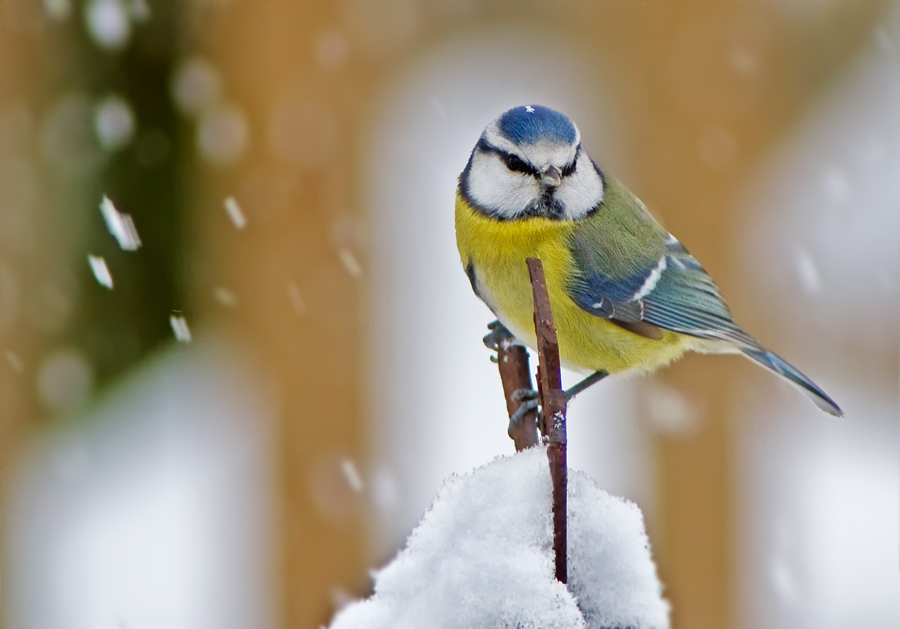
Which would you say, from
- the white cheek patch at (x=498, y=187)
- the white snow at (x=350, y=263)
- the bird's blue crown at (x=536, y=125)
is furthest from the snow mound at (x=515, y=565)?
the white snow at (x=350, y=263)

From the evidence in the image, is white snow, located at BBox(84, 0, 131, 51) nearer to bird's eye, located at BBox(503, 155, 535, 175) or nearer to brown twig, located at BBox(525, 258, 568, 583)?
bird's eye, located at BBox(503, 155, 535, 175)

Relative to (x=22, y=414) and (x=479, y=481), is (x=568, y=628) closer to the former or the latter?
(x=479, y=481)

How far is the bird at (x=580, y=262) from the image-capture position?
38.8 inches

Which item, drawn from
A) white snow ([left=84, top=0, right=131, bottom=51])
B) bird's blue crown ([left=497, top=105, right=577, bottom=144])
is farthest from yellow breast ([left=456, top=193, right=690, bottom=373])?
white snow ([left=84, top=0, right=131, bottom=51])

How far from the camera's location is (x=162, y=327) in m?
2.11

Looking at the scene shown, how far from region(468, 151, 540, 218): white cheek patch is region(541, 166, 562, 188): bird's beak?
0.03 metres

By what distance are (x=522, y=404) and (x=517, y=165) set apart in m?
0.42

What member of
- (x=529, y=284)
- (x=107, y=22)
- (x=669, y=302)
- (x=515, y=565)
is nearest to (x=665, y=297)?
(x=669, y=302)

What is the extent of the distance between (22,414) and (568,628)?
5.94 ft

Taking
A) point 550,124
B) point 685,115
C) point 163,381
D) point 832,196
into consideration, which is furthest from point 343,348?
point 832,196

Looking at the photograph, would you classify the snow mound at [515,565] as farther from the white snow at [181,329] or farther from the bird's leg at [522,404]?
the white snow at [181,329]

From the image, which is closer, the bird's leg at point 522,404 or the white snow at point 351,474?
the bird's leg at point 522,404

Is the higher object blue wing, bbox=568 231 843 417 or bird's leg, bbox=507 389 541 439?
bird's leg, bbox=507 389 541 439

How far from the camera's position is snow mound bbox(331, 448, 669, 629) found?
41 centimetres
